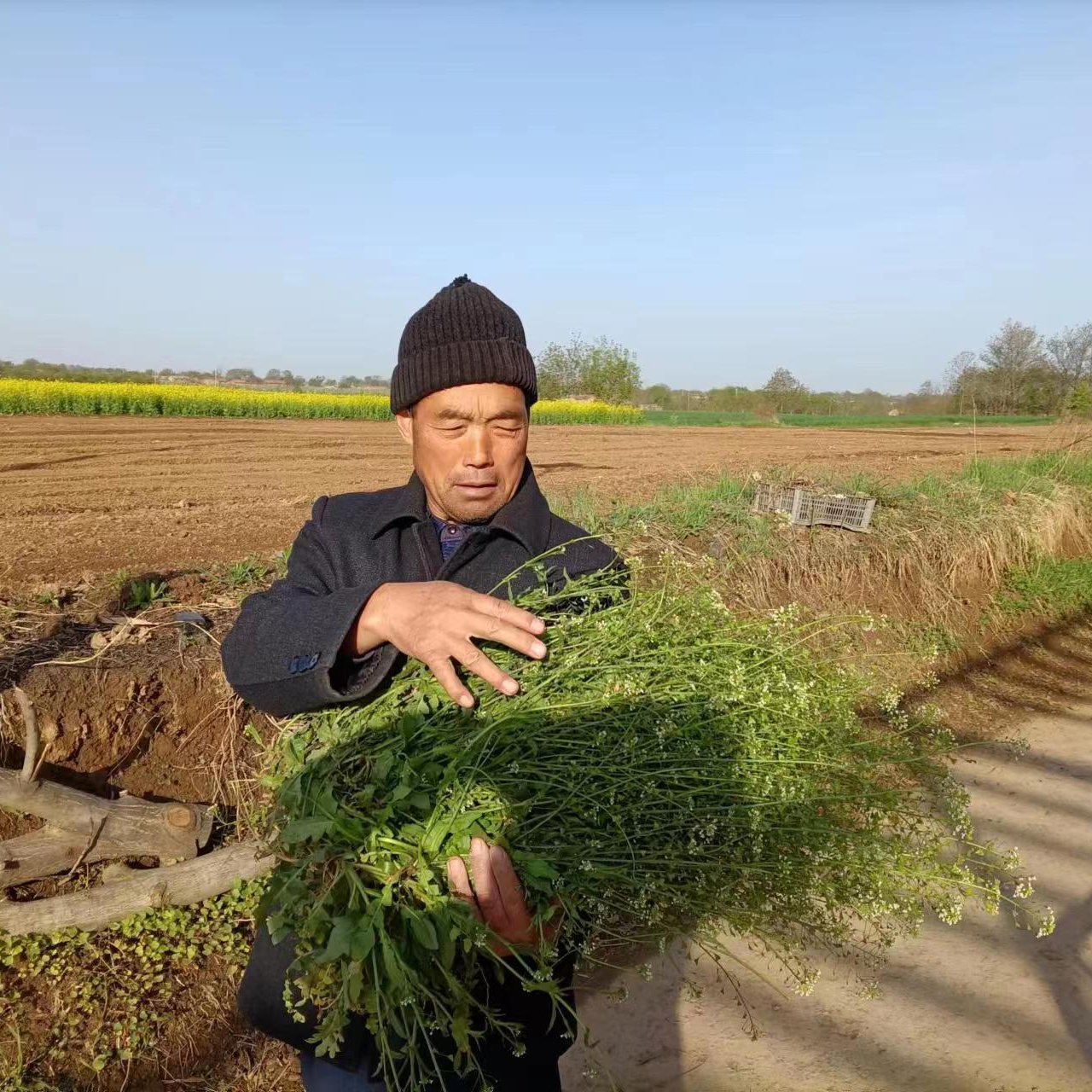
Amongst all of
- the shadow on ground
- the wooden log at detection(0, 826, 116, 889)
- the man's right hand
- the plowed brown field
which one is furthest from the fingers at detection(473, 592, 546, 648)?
the plowed brown field

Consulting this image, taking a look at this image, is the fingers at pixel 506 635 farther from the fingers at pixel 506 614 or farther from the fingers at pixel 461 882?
the fingers at pixel 461 882

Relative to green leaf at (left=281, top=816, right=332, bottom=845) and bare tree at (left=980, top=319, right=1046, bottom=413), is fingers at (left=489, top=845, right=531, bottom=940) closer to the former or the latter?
green leaf at (left=281, top=816, right=332, bottom=845)

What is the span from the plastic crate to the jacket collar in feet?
15.3

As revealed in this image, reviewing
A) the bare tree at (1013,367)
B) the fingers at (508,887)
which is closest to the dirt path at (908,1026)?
the fingers at (508,887)

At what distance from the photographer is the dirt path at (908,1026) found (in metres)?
2.61

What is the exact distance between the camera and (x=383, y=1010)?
1121 millimetres

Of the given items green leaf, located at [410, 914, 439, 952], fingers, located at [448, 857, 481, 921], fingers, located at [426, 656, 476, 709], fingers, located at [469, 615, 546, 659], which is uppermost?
fingers, located at [469, 615, 546, 659]

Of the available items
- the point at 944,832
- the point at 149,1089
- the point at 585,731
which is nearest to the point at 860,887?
the point at 944,832

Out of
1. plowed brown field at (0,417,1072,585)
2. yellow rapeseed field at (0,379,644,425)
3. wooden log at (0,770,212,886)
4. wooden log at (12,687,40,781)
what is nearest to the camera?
wooden log at (12,687,40,781)

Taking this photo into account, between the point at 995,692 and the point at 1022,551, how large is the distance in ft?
7.82

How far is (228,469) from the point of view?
41.3 ft

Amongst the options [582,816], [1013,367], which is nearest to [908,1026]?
[582,816]

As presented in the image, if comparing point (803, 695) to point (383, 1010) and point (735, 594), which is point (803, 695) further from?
point (735, 594)

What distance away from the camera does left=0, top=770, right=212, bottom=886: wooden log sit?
2.57m
